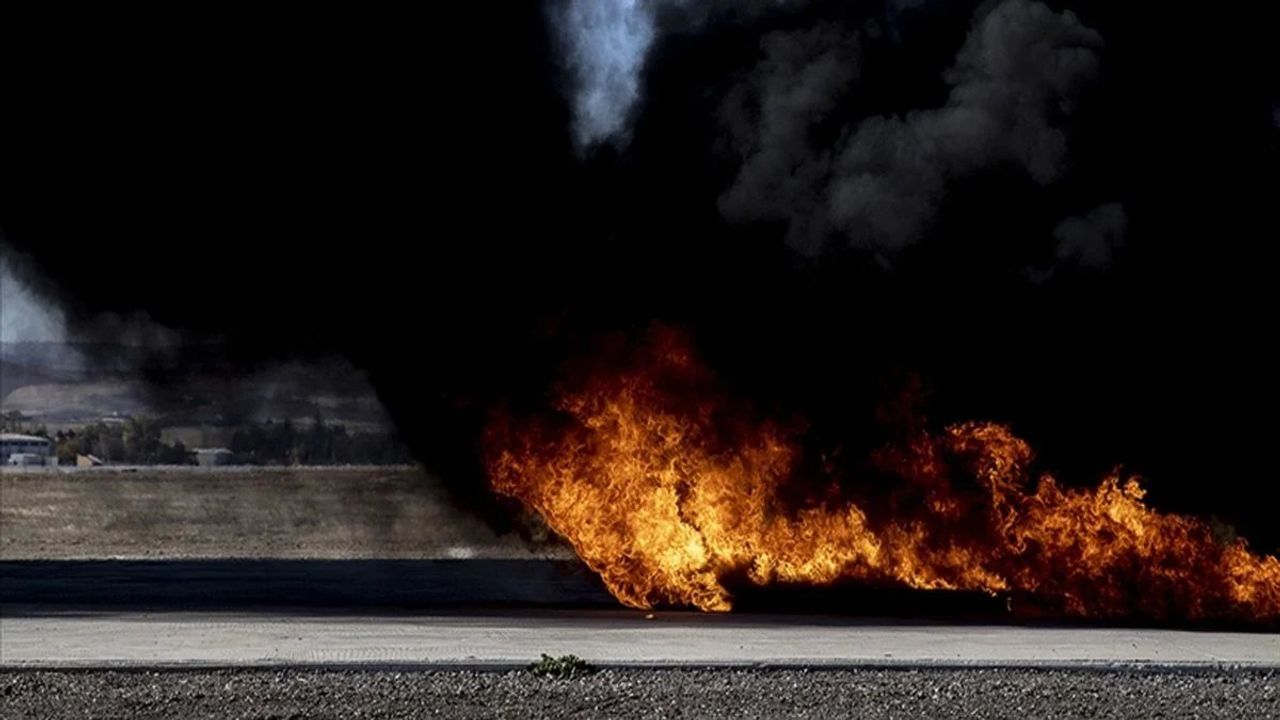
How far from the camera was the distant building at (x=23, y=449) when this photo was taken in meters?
102

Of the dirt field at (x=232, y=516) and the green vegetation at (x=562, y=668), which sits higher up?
the dirt field at (x=232, y=516)

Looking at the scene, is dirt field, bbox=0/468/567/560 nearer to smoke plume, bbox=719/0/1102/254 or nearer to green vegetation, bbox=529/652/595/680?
smoke plume, bbox=719/0/1102/254

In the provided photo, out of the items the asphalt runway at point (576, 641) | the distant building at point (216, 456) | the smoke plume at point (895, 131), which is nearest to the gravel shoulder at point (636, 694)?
the asphalt runway at point (576, 641)

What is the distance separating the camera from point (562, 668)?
15289mm

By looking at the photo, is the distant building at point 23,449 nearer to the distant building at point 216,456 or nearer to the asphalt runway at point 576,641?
the distant building at point 216,456

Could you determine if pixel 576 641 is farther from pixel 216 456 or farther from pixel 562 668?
pixel 216 456

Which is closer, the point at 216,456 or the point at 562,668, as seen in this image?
the point at 562,668

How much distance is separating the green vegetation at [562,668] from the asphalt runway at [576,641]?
345 mm

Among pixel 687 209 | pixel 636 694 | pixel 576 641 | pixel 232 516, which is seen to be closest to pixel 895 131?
pixel 687 209

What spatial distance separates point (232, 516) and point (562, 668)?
5346 centimetres

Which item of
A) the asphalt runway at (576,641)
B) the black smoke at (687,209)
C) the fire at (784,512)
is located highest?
the black smoke at (687,209)

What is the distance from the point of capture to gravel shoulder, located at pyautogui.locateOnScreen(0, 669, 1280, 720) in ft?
46.0

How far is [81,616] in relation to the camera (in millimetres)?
21641

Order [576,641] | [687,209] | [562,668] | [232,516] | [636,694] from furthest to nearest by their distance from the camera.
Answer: [232,516] < [687,209] < [576,641] < [562,668] < [636,694]
